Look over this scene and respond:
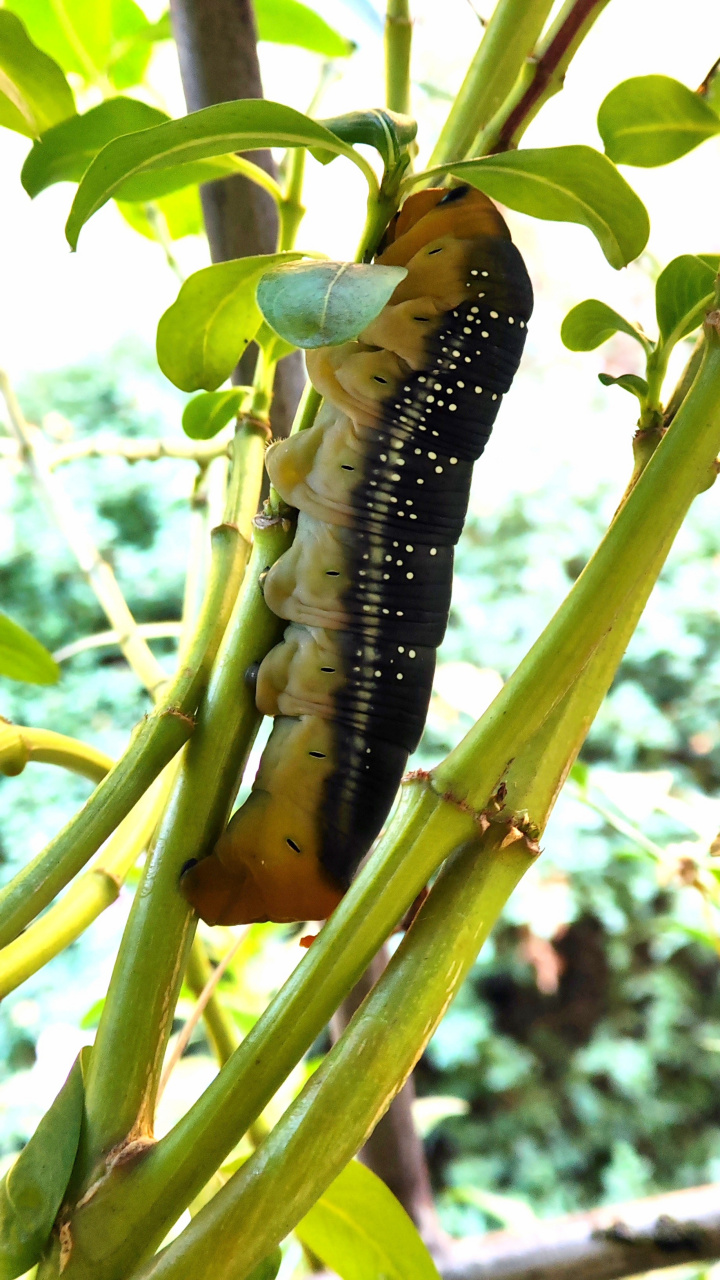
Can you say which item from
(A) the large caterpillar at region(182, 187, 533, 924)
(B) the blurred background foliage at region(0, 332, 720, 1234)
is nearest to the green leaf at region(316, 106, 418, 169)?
(A) the large caterpillar at region(182, 187, 533, 924)

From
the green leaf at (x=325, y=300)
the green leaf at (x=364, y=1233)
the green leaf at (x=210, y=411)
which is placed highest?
the green leaf at (x=210, y=411)

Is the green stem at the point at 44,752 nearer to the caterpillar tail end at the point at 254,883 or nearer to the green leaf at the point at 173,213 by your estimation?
the caterpillar tail end at the point at 254,883

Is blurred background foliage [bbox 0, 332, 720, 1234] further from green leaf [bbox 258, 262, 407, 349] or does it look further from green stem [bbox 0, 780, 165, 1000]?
green leaf [bbox 258, 262, 407, 349]

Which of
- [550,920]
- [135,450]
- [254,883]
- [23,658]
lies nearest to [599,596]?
[254,883]

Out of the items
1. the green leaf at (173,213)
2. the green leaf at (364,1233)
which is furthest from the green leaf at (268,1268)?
the green leaf at (173,213)

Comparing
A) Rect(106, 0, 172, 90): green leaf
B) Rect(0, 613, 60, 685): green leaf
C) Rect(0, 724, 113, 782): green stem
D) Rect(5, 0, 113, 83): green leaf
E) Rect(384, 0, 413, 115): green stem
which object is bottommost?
Rect(0, 724, 113, 782): green stem

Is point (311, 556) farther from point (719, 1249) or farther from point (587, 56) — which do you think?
point (587, 56)
